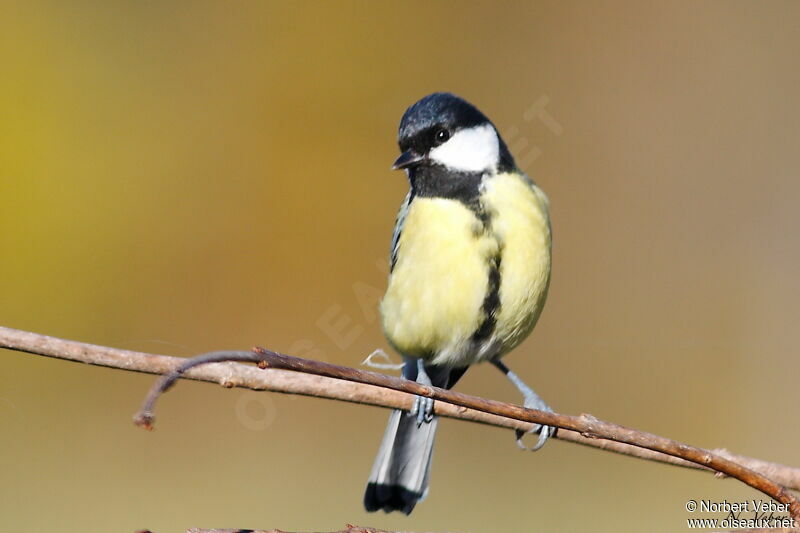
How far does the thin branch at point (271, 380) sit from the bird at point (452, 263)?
59 centimetres

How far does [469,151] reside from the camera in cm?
235

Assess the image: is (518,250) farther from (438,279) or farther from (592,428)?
(592,428)

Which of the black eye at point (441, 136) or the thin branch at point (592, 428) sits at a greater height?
the black eye at point (441, 136)

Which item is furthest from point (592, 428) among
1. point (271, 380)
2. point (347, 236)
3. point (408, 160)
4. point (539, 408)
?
point (347, 236)

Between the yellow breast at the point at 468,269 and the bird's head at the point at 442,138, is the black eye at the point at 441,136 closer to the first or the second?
the bird's head at the point at 442,138

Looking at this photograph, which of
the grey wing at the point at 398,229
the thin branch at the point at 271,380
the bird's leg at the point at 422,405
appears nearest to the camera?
the thin branch at the point at 271,380

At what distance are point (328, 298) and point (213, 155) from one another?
1.14m

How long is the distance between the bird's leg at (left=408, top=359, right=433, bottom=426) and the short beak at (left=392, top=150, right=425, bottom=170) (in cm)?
61

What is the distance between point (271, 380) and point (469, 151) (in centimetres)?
126

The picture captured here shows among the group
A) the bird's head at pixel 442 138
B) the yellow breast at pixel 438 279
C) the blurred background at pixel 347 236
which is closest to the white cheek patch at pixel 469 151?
the bird's head at pixel 442 138

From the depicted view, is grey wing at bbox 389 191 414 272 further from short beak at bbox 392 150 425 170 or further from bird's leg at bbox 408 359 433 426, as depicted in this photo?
bird's leg at bbox 408 359 433 426

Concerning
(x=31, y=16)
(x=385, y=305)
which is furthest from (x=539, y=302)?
(x=31, y=16)

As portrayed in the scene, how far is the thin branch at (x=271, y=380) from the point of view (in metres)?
1.10

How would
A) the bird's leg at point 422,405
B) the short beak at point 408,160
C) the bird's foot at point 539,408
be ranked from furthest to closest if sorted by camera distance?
1. the short beak at point 408,160
2. the bird's foot at point 539,408
3. the bird's leg at point 422,405
